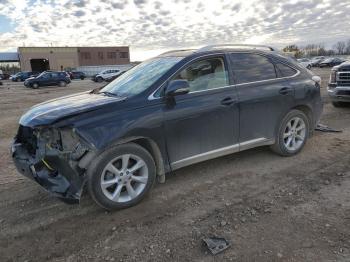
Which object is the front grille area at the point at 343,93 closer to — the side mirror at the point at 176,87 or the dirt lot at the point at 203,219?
the dirt lot at the point at 203,219

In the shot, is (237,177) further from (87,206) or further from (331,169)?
(87,206)

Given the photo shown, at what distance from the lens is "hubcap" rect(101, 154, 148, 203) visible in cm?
379

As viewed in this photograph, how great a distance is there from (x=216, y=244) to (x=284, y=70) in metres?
3.36

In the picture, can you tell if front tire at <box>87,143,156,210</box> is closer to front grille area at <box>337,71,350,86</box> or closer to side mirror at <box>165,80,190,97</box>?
side mirror at <box>165,80,190,97</box>

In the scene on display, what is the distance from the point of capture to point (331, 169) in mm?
4867

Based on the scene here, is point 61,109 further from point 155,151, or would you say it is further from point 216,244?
point 216,244

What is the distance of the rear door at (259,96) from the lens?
15.9 feet

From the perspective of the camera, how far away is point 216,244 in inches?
124

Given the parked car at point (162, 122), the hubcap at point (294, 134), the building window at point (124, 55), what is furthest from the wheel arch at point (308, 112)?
the building window at point (124, 55)

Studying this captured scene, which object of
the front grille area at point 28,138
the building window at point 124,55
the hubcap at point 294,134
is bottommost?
the hubcap at point 294,134

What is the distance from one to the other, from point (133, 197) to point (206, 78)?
1880 millimetres

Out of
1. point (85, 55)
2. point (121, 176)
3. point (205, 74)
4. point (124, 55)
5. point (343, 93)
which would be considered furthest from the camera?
point (124, 55)

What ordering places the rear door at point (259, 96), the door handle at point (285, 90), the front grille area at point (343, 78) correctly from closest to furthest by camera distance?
the rear door at point (259, 96) → the door handle at point (285, 90) → the front grille area at point (343, 78)

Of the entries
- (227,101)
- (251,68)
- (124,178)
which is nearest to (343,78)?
(251,68)
